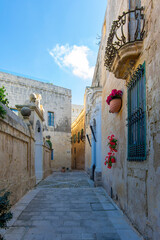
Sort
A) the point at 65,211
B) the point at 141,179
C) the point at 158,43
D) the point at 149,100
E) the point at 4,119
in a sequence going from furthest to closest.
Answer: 1. the point at 65,211
2. the point at 4,119
3. the point at 141,179
4. the point at 149,100
5. the point at 158,43

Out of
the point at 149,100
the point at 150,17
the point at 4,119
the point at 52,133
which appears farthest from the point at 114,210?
the point at 52,133

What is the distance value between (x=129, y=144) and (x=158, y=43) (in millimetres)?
2047

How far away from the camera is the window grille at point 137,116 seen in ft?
10.5

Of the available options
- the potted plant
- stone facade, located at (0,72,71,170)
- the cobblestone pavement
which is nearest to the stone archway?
the cobblestone pavement

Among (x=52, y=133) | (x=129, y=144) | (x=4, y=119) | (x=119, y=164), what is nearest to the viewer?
(x=129, y=144)

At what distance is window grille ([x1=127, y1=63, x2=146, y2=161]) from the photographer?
3.19 m

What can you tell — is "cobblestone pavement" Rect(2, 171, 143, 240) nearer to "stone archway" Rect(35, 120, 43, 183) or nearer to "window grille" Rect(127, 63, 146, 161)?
"window grille" Rect(127, 63, 146, 161)

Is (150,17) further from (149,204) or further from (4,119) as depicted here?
(4,119)

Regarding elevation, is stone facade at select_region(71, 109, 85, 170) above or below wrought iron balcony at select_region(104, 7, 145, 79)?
below

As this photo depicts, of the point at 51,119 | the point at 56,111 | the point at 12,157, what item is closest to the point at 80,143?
the point at 51,119

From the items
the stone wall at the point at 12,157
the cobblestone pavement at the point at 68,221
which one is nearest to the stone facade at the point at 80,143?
the stone wall at the point at 12,157

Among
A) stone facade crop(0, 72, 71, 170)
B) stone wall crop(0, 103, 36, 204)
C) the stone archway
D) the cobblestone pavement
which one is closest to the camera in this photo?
the cobblestone pavement

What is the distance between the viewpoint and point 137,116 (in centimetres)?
348

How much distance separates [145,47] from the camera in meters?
3.15
